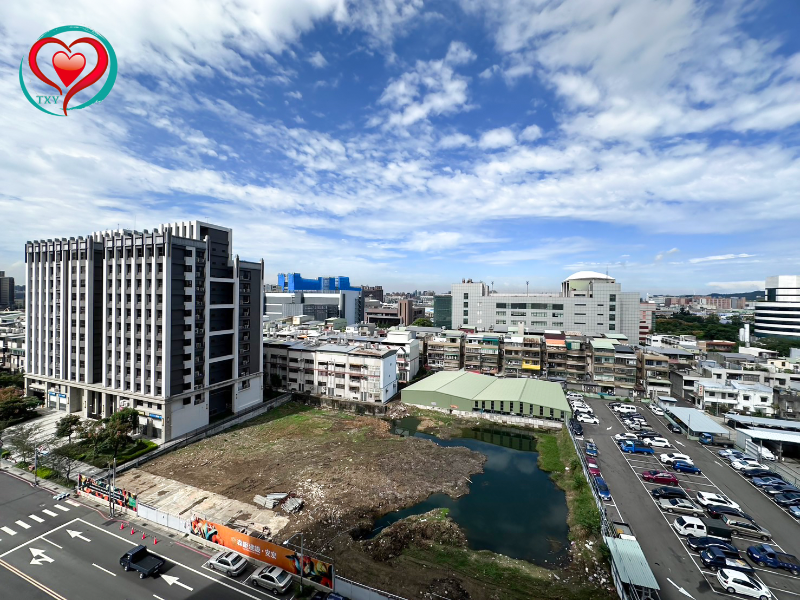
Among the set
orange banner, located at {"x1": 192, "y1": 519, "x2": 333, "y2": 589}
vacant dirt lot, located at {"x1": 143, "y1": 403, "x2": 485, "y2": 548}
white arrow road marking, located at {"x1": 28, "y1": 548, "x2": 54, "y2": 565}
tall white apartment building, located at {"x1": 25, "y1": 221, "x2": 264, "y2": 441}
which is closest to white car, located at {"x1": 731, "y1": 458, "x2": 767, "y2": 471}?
vacant dirt lot, located at {"x1": 143, "y1": 403, "x2": 485, "y2": 548}

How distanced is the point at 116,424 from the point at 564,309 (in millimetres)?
81721

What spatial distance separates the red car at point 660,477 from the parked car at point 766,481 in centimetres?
606

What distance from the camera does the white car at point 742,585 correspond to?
1723cm

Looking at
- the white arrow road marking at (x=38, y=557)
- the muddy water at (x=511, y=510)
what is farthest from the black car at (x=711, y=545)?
the white arrow road marking at (x=38, y=557)

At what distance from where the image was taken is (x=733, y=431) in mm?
38938

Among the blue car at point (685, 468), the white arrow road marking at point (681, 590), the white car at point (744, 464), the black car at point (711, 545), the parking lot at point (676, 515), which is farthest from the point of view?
A: the white car at point (744, 464)

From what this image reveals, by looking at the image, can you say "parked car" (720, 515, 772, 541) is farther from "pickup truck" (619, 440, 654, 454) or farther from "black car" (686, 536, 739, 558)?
"pickup truck" (619, 440, 654, 454)

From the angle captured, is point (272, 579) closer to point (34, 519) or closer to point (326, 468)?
point (326, 468)

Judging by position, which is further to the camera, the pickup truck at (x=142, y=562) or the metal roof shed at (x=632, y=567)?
the pickup truck at (x=142, y=562)

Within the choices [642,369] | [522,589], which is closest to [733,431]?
[642,369]

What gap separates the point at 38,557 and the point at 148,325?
20378 mm

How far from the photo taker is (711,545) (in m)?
20.3

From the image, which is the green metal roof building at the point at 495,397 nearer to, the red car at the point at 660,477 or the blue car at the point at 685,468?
the blue car at the point at 685,468

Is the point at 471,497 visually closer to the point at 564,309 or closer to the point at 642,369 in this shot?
the point at 642,369
